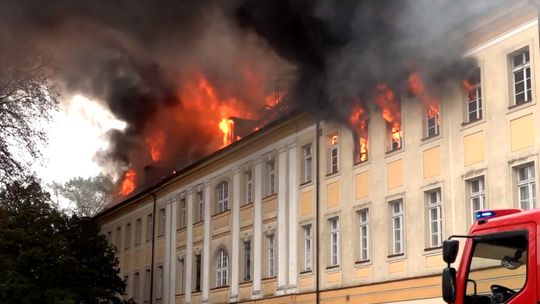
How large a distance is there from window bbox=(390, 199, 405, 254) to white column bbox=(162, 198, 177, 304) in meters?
15.9

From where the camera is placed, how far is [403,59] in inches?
724

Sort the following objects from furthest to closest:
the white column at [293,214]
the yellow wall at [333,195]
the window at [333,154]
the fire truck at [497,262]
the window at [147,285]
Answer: the window at [147,285]
the white column at [293,214]
the window at [333,154]
the yellow wall at [333,195]
the fire truck at [497,262]

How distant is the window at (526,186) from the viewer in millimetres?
16764

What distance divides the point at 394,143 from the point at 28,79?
928 cm

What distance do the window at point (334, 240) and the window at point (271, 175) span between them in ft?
13.2

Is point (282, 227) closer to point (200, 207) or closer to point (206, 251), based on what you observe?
point (206, 251)

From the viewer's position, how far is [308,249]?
25156 millimetres

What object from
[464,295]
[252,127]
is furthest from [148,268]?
[464,295]

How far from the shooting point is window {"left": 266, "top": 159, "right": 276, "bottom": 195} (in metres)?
27.9

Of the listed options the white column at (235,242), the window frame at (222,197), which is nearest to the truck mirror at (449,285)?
the white column at (235,242)

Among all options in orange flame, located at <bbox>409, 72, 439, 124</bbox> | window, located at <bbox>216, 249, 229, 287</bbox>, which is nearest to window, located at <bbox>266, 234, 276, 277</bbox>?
window, located at <bbox>216, 249, 229, 287</bbox>

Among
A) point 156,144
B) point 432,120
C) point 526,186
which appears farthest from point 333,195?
point 156,144

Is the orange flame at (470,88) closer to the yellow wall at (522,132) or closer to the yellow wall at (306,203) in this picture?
the yellow wall at (522,132)

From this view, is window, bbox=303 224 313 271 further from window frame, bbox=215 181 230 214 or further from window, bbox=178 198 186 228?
window, bbox=178 198 186 228
